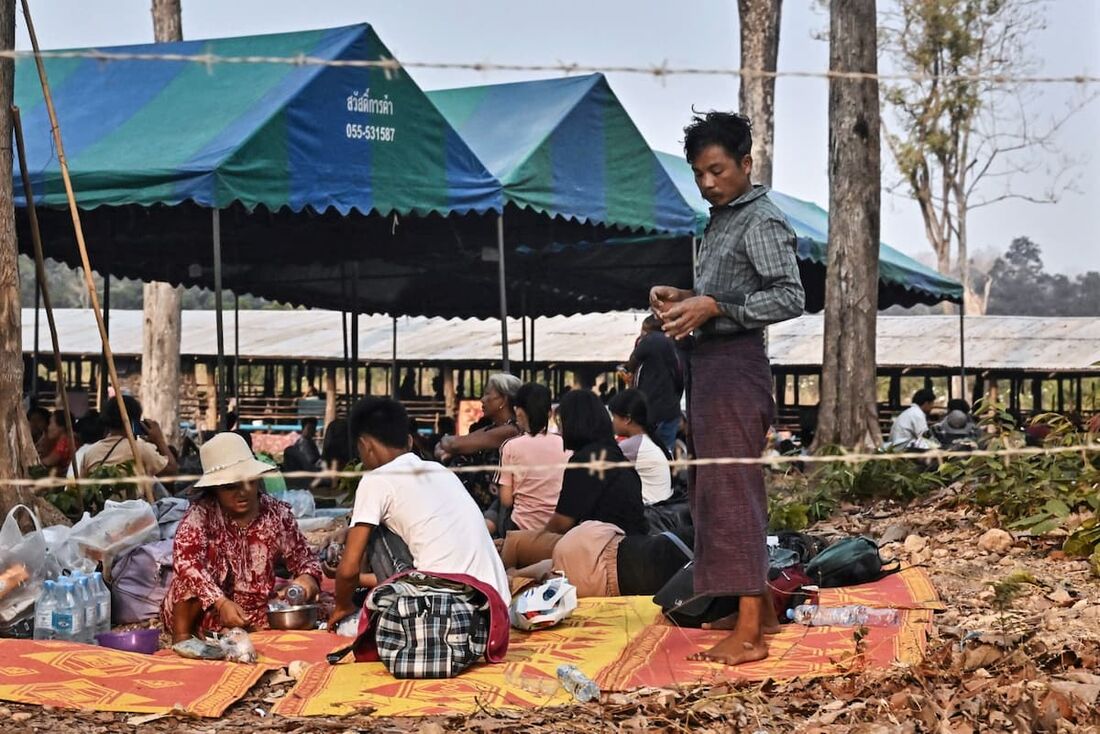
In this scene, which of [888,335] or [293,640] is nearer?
[293,640]

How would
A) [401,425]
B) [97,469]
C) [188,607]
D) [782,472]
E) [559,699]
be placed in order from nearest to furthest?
1. [559,699]
2. [401,425]
3. [188,607]
4. [97,469]
5. [782,472]

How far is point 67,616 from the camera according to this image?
4.87 meters

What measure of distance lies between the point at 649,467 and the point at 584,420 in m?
1.08

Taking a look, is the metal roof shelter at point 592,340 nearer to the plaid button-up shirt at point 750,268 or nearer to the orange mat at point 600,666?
the orange mat at point 600,666

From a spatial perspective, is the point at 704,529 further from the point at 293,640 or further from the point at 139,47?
the point at 139,47

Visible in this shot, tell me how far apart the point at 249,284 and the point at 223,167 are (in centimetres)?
567

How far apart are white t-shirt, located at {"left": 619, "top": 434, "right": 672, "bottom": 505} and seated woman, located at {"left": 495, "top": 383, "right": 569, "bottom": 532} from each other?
0.44 metres

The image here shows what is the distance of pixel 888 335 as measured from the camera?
68.4 ft

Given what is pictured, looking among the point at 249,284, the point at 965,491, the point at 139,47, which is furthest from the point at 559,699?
the point at 249,284

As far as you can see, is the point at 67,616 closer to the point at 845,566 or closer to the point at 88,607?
→ the point at 88,607

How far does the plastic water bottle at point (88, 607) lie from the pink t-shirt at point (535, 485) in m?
1.95

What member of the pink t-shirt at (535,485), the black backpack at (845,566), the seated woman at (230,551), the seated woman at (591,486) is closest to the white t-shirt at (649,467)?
the pink t-shirt at (535,485)

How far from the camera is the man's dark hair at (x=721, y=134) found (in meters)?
4.08

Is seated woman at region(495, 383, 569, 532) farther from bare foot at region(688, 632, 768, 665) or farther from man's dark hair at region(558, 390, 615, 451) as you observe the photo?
bare foot at region(688, 632, 768, 665)
